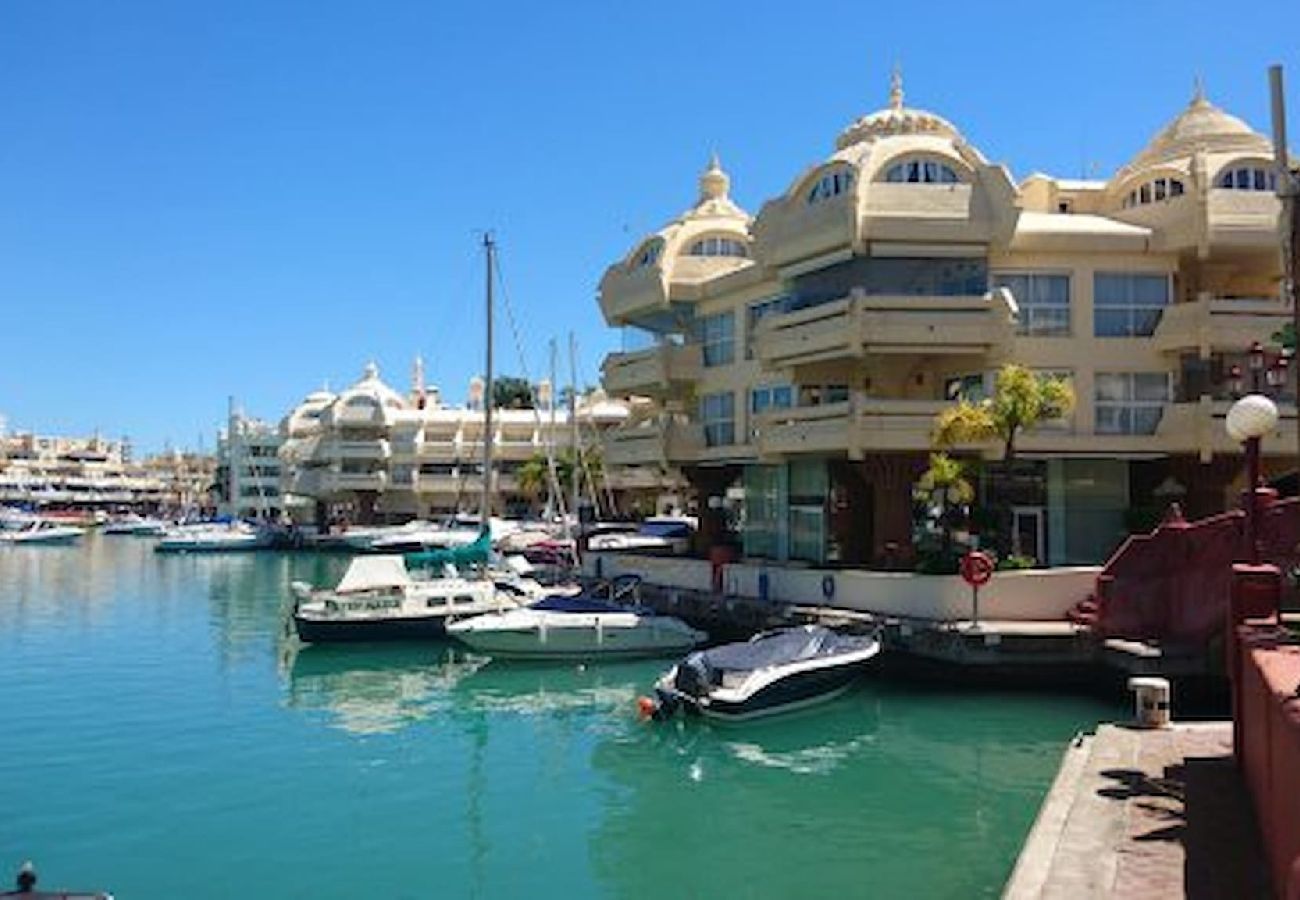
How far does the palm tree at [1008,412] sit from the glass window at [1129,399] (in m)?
4.38

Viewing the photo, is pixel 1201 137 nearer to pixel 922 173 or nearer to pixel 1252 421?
pixel 922 173

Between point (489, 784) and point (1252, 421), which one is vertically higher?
point (1252, 421)

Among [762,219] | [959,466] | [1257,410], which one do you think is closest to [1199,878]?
[1257,410]

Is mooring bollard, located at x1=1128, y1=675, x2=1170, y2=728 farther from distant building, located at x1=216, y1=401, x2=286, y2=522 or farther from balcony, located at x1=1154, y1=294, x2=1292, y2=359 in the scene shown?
distant building, located at x1=216, y1=401, x2=286, y2=522

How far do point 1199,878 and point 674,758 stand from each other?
42.7 feet

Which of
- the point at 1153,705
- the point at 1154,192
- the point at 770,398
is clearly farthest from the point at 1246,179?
the point at 1153,705

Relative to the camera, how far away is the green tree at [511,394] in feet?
438

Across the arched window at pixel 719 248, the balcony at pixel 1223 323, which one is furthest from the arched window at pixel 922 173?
the arched window at pixel 719 248

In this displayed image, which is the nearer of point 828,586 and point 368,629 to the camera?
point 828,586

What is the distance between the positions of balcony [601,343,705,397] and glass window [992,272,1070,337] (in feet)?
44.7

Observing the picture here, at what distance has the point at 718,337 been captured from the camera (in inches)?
1848

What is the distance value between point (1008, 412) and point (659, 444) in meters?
18.1

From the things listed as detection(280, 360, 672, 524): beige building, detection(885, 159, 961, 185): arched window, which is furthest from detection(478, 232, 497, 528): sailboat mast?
detection(280, 360, 672, 524): beige building

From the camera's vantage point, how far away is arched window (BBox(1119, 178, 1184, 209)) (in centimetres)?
3922
